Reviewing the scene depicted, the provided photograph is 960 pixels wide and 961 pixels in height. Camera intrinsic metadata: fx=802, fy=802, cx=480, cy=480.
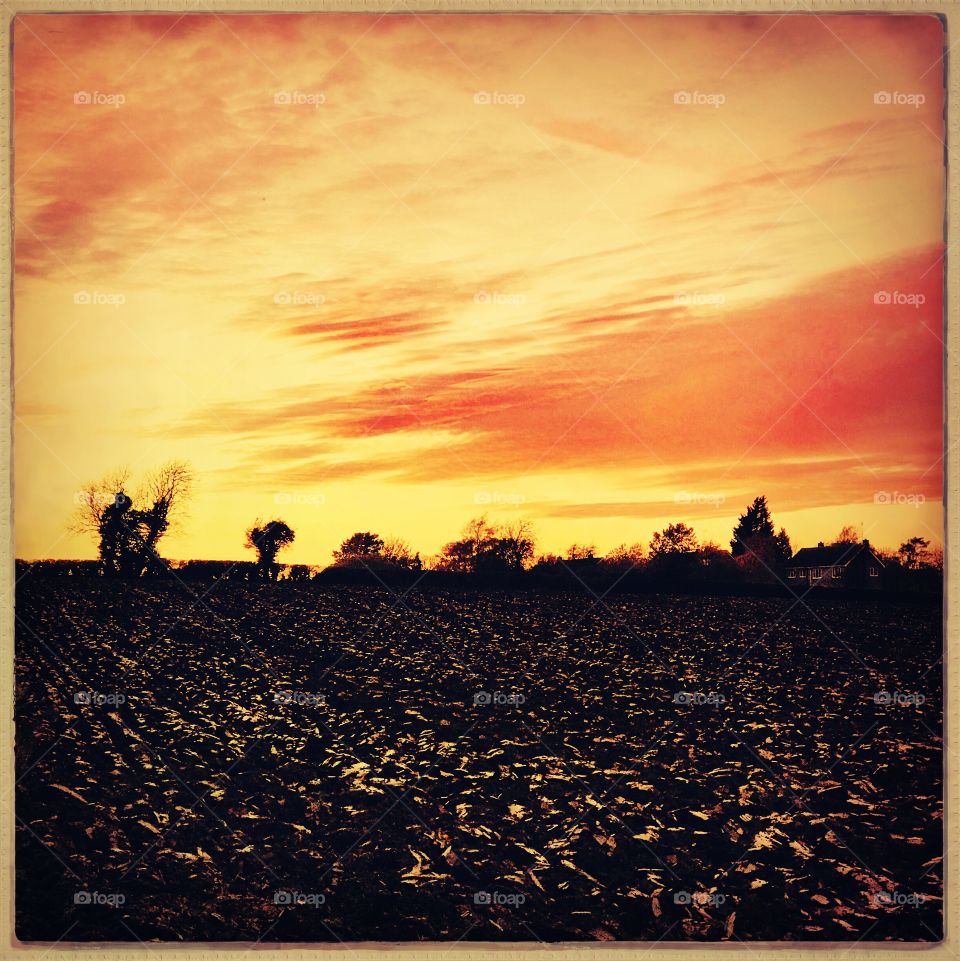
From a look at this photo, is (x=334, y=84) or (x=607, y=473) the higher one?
(x=334, y=84)

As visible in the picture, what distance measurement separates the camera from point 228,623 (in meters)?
5.49

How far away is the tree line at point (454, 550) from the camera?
521 cm

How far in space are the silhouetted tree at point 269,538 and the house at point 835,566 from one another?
337 centimetres

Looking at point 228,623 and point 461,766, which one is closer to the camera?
point 461,766

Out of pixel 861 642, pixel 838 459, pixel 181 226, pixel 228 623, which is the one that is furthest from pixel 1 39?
pixel 861 642

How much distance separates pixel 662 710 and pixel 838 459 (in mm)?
2020

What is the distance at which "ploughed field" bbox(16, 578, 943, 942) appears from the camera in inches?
187

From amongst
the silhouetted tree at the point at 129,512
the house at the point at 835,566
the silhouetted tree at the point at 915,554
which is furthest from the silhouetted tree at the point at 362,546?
the silhouetted tree at the point at 915,554

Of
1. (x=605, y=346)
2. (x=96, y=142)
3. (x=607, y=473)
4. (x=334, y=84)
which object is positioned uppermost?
(x=334, y=84)

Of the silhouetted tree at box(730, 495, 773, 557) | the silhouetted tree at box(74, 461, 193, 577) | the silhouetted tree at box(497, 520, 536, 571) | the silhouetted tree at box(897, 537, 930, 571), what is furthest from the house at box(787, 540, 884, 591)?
the silhouetted tree at box(74, 461, 193, 577)

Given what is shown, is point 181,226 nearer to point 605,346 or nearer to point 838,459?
point 605,346

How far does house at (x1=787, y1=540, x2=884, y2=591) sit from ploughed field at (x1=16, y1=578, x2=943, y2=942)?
0.19 metres

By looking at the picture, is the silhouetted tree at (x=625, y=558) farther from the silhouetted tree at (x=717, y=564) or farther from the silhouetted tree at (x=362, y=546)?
the silhouetted tree at (x=362, y=546)

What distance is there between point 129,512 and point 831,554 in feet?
15.1
